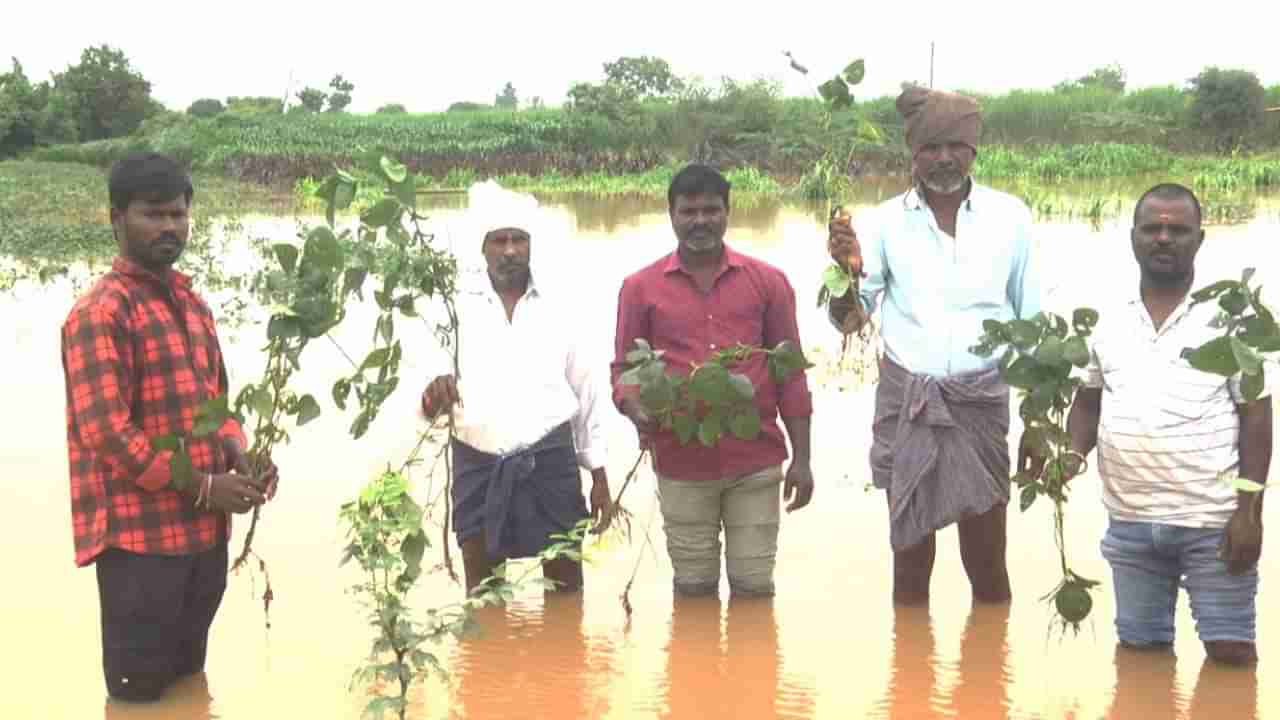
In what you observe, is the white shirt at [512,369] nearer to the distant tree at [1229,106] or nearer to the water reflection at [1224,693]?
the water reflection at [1224,693]

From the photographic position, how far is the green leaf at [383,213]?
4039 mm

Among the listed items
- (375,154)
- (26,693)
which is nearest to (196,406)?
(375,154)

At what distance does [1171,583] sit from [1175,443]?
0.46 metres

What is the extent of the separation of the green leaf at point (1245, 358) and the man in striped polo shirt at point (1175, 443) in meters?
0.70

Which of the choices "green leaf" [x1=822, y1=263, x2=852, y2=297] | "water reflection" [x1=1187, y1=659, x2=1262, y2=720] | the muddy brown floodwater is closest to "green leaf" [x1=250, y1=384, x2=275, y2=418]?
the muddy brown floodwater

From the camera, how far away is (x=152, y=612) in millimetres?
4129

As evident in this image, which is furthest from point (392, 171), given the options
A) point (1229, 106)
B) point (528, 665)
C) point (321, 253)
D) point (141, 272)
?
point (1229, 106)

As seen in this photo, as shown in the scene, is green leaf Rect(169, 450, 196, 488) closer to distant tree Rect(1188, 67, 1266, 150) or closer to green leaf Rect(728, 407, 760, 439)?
green leaf Rect(728, 407, 760, 439)

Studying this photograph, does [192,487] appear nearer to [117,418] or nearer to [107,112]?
[117,418]

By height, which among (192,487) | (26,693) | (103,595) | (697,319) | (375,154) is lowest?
(26,693)

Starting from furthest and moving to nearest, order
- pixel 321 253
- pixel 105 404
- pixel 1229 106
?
1. pixel 1229 106
2. pixel 105 404
3. pixel 321 253

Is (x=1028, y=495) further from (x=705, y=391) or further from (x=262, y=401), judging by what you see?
(x=262, y=401)

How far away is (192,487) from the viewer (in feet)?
13.3

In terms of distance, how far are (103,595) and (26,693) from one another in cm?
78
